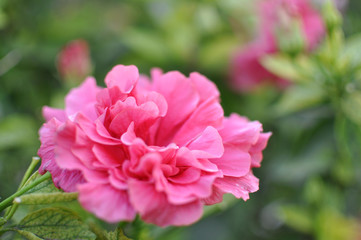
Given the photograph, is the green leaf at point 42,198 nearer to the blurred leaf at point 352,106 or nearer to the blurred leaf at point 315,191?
the blurred leaf at point 352,106

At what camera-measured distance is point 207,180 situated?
41 cm

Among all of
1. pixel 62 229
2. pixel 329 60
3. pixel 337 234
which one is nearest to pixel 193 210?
pixel 62 229

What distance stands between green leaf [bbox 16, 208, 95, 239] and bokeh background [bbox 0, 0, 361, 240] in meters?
0.49

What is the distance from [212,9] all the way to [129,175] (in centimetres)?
84

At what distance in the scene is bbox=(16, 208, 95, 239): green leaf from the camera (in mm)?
446

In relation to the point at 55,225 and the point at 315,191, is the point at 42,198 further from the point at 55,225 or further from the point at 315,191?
the point at 315,191

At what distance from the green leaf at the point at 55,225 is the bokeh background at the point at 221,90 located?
1.62 ft

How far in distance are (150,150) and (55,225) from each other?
14cm

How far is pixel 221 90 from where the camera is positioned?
1.14m

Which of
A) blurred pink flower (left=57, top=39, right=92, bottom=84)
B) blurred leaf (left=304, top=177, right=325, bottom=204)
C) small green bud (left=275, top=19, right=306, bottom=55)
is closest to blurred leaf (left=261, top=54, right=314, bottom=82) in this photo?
small green bud (left=275, top=19, right=306, bottom=55)

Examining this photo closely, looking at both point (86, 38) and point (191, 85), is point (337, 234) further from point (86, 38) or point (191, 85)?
point (86, 38)

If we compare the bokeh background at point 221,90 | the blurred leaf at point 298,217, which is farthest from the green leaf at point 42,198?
the blurred leaf at point 298,217

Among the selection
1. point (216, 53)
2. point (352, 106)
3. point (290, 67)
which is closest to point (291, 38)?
point (290, 67)

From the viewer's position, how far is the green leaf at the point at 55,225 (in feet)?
1.46
